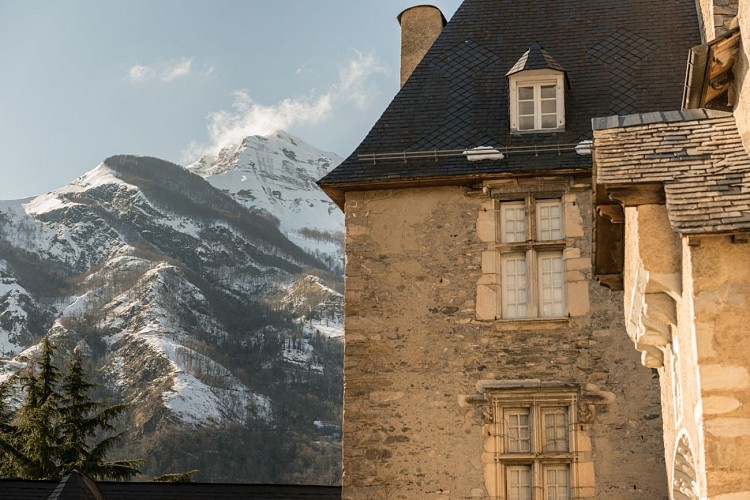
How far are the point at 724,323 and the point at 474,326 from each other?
24.5 ft

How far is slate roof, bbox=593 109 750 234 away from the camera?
7012 mm

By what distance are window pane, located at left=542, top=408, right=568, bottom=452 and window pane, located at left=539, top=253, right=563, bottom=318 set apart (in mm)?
1177

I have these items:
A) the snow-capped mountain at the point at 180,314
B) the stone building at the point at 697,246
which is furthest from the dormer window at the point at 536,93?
the snow-capped mountain at the point at 180,314

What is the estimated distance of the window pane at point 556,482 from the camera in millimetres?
13898

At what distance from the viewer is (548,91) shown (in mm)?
15594

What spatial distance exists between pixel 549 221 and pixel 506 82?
2.41 meters

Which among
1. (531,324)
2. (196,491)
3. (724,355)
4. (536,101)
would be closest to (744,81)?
(724,355)

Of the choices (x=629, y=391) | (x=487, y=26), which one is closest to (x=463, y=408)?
(x=629, y=391)

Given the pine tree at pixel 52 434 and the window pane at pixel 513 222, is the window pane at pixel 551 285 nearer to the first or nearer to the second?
the window pane at pixel 513 222

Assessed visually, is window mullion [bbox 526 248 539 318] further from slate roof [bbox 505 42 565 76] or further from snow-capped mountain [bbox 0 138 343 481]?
snow-capped mountain [bbox 0 138 343 481]

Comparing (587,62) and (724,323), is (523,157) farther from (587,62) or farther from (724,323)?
(724,323)

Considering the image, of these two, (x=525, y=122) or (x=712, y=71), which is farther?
(x=525, y=122)

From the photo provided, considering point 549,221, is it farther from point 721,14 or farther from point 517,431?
point 721,14

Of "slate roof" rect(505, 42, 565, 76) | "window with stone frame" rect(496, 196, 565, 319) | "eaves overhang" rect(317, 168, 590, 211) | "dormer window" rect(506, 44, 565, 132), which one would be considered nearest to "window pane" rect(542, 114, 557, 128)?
"dormer window" rect(506, 44, 565, 132)
